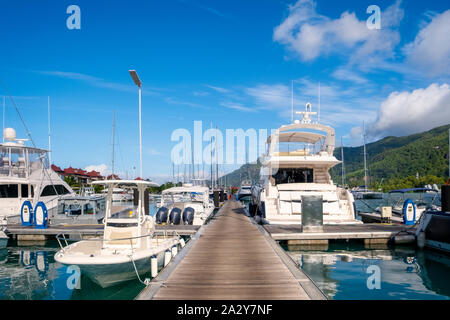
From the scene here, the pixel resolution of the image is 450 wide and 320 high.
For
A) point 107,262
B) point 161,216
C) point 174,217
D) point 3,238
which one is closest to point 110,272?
point 107,262

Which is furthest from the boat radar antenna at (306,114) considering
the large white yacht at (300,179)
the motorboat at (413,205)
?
the motorboat at (413,205)

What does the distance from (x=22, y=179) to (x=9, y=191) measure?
3.63 feet

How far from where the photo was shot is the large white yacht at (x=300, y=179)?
60.2ft

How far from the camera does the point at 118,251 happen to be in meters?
10.2

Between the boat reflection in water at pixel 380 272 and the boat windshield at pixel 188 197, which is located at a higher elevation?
the boat windshield at pixel 188 197

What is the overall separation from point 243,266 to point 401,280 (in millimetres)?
5919

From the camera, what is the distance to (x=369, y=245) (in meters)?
15.5

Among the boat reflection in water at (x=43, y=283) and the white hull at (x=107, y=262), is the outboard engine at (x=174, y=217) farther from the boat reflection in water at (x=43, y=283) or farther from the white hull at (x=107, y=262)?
the white hull at (x=107, y=262)

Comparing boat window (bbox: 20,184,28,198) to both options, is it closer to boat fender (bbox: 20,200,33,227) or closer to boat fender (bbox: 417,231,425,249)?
boat fender (bbox: 20,200,33,227)

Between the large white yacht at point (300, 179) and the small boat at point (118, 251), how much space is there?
28.1 feet

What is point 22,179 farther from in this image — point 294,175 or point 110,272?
point 294,175
